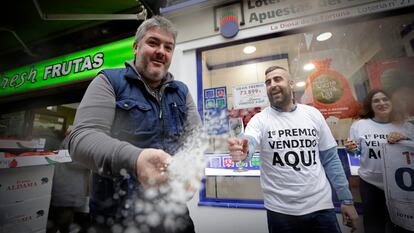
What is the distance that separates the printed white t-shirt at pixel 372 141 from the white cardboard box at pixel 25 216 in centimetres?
192

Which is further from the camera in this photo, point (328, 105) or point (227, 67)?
point (227, 67)

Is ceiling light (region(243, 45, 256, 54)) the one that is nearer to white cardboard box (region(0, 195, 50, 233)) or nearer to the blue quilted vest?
the blue quilted vest

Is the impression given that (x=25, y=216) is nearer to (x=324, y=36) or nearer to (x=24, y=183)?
(x=24, y=183)

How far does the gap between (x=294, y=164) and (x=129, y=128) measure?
0.71 meters

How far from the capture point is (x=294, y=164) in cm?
77

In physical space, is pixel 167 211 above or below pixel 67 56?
below

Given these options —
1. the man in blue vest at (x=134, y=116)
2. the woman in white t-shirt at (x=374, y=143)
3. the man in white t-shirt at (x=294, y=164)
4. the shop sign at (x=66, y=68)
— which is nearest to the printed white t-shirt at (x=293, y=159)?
the man in white t-shirt at (x=294, y=164)

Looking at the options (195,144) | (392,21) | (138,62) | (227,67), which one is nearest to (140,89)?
(138,62)

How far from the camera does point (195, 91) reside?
4.42 feet

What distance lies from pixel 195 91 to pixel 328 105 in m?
0.93

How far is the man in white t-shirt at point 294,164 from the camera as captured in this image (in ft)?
2.38

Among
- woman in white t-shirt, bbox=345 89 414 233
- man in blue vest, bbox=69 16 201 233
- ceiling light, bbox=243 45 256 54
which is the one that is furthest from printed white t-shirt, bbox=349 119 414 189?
man in blue vest, bbox=69 16 201 233

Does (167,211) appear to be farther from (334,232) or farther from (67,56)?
(67,56)

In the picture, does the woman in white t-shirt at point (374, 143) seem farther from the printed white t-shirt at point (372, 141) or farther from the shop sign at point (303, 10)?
the shop sign at point (303, 10)
